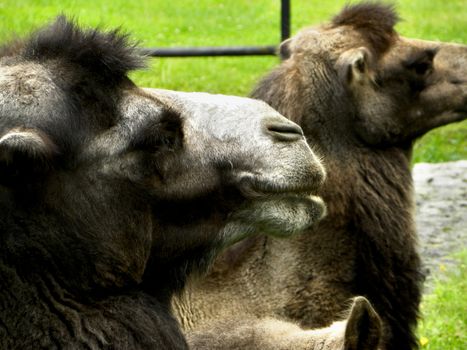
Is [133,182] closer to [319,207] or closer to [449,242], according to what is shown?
[319,207]

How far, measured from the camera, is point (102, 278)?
365 centimetres

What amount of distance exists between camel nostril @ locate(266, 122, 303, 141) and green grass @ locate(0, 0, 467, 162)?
7755mm

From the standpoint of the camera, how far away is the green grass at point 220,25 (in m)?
13.4

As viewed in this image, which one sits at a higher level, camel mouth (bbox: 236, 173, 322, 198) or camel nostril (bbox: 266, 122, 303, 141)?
camel nostril (bbox: 266, 122, 303, 141)

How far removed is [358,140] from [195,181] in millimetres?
2505

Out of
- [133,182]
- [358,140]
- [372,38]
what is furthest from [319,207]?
[372,38]

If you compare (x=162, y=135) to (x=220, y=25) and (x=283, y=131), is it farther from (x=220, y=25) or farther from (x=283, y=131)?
(x=220, y=25)

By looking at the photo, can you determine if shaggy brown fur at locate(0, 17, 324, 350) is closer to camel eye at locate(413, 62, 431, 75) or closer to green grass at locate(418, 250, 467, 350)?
camel eye at locate(413, 62, 431, 75)

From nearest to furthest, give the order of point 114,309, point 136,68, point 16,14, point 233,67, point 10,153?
point 10,153, point 114,309, point 136,68, point 16,14, point 233,67

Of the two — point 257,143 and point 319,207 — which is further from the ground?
point 257,143

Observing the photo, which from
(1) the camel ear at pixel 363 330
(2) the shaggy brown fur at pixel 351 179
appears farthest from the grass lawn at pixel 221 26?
(1) the camel ear at pixel 363 330

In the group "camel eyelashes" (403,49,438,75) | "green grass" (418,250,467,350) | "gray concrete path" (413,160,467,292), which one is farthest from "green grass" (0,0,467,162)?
"camel eyelashes" (403,49,438,75)

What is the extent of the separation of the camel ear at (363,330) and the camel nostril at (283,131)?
0.78 metres

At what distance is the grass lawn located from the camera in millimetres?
13141
